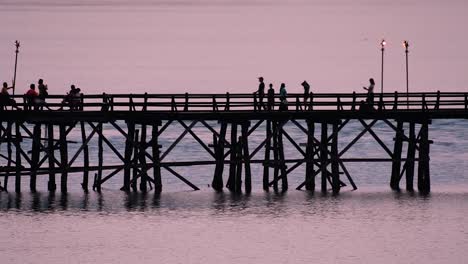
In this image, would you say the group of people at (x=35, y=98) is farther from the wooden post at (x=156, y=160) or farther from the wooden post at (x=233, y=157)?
the wooden post at (x=233, y=157)

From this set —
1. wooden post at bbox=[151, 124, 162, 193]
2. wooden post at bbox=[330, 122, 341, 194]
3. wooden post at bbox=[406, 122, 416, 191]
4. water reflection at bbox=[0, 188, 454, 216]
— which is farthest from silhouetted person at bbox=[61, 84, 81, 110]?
wooden post at bbox=[406, 122, 416, 191]

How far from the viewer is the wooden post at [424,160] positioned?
2018 inches

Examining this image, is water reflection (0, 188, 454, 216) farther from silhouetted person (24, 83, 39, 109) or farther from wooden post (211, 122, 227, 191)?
silhouetted person (24, 83, 39, 109)

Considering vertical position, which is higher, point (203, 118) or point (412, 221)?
point (203, 118)

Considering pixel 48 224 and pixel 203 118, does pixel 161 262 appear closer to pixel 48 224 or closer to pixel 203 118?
pixel 48 224

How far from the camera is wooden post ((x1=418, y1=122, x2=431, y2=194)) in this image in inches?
2018

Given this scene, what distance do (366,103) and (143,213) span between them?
35.3 feet

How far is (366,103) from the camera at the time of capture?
50469 millimetres

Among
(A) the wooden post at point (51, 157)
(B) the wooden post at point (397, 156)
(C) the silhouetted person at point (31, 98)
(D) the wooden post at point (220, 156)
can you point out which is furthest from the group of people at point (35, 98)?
(B) the wooden post at point (397, 156)

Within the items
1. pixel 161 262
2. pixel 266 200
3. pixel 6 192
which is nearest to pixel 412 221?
pixel 266 200

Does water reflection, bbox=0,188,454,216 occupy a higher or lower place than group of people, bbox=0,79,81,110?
lower

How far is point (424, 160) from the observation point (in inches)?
2018

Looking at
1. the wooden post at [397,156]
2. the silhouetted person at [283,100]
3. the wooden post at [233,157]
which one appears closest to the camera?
the silhouetted person at [283,100]

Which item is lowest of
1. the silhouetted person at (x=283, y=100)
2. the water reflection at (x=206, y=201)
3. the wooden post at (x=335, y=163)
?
the water reflection at (x=206, y=201)
